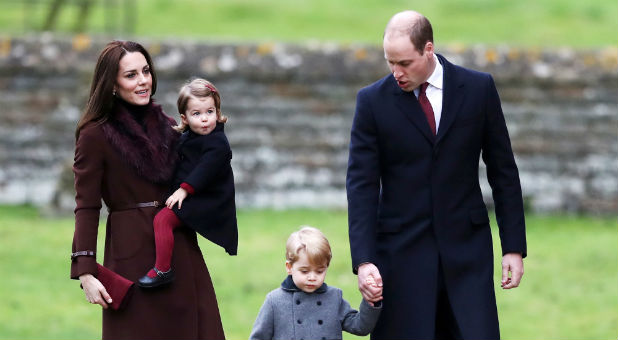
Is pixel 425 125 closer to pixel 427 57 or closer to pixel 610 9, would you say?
pixel 427 57

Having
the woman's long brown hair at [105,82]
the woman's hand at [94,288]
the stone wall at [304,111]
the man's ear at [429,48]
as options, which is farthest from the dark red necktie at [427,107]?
the stone wall at [304,111]

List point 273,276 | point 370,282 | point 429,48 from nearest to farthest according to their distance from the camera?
1. point 370,282
2. point 429,48
3. point 273,276

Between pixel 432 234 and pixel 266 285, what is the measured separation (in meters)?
4.21

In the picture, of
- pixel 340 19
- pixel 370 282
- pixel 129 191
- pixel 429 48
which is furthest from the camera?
pixel 340 19

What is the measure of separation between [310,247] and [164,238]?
685mm

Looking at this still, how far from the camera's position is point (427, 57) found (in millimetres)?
5527

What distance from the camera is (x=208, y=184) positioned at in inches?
220

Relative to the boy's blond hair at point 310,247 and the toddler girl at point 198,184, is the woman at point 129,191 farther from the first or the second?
the boy's blond hair at point 310,247

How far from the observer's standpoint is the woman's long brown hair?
18.2 feet

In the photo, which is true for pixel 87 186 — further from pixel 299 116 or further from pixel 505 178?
pixel 299 116

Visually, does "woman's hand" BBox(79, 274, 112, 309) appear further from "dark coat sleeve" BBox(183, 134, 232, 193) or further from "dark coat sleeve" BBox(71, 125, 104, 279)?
"dark coat sleeve" BBox(183, 134, 232, 193)

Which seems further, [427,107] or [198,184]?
[427,107]

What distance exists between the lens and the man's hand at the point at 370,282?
5406 mm

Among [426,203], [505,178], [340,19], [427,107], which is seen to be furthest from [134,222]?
[340,19]
